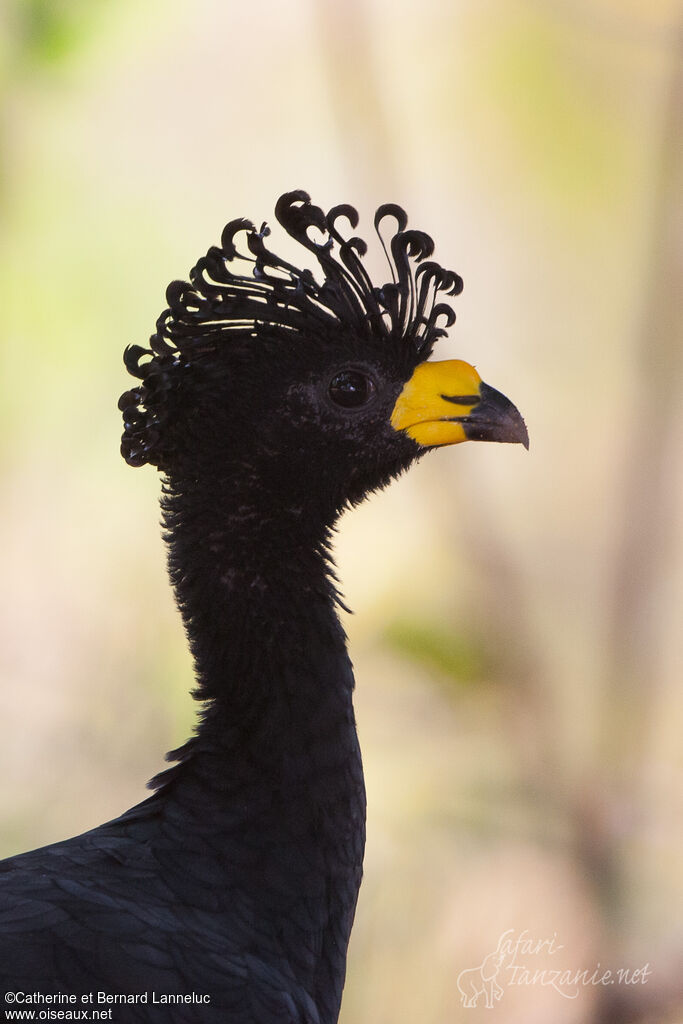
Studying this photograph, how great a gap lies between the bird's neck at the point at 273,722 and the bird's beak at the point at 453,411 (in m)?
0.37

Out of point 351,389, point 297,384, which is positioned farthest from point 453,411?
point 297,384

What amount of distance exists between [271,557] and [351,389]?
19.1 inches

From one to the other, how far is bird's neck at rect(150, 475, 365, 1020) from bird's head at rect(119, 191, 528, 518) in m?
0.13

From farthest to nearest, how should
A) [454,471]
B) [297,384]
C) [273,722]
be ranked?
1. [454,471]
2. [297,384]
3. [273,722]

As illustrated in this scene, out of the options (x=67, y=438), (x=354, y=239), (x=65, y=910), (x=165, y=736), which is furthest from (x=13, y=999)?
(x=67, y=438)

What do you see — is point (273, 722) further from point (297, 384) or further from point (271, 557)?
point (297, 384)

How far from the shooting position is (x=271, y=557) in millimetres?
2803

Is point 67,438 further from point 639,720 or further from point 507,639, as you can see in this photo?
point 639,720

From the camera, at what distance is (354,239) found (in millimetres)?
2885

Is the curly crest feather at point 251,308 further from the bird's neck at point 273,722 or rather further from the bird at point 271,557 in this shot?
the bird's neck at point 273,722

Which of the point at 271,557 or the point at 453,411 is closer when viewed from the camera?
the point at 271,557

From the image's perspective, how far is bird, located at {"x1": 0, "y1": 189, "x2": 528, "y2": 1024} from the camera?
2.58m

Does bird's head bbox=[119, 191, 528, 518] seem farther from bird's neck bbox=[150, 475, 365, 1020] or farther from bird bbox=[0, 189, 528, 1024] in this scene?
bird's neck bbox=[150, 475, 365, 1020]

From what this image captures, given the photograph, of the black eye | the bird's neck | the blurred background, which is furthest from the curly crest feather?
the blurred background
